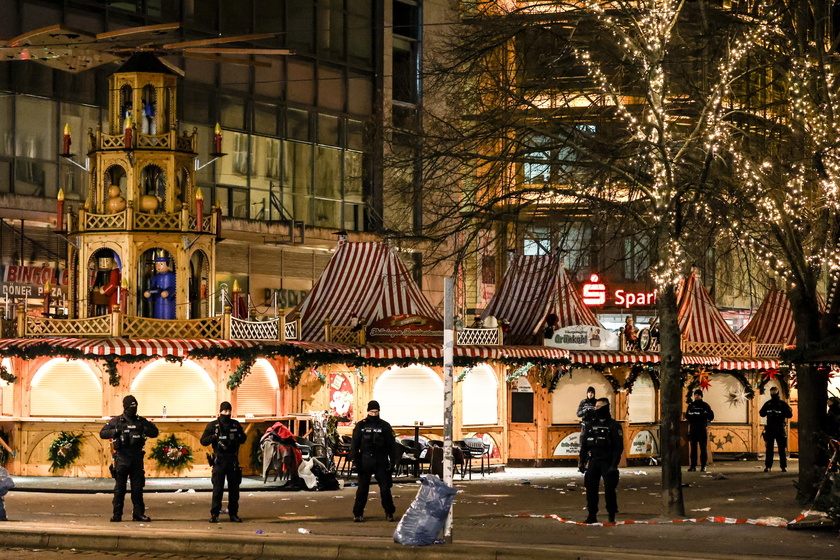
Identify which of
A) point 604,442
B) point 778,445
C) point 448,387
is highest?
point 448,387

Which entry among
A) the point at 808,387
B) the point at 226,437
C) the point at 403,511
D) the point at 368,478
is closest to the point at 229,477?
the point at 226,437

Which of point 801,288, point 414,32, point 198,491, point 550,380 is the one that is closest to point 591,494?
point 801,288

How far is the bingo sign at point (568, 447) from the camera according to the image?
1351 inches

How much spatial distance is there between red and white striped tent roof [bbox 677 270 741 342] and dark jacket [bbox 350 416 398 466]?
2064cm

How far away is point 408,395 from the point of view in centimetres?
3172

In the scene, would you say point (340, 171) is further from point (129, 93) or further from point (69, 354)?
point (69, 354)

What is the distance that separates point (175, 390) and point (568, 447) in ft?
35.8

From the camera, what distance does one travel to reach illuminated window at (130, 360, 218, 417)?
2777cm

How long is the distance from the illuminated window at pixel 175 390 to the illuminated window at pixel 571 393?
9.69 metres

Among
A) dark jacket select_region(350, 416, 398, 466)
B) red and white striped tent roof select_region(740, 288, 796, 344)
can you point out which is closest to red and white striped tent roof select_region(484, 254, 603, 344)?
red and white striped tent roof select_region(740, 288, 796, 344)

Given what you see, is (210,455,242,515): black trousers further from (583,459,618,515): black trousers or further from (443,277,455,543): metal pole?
(583,459,618,515): black trousers

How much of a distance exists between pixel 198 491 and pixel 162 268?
5277 millimetres

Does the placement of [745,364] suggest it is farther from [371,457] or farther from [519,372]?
[371,457]

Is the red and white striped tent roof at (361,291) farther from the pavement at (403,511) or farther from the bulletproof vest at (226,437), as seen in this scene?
the bulletproof vest at (226,437)
